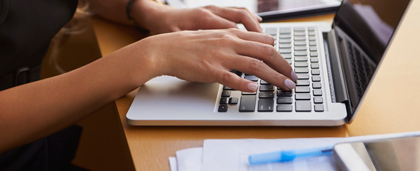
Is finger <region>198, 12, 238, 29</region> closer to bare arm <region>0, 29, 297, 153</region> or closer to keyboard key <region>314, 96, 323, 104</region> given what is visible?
bare arm <region>0, 29, 297, 153</region>

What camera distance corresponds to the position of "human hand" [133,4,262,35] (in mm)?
758

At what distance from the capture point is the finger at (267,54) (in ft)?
2.02

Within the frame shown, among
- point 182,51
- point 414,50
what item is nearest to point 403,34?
point 414,50

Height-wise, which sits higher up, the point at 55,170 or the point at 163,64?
the point at 163,64

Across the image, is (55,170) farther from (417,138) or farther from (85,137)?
(417,138)

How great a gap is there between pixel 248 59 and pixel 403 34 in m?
0.36

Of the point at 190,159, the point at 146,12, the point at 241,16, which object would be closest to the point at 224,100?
the point at 190,159

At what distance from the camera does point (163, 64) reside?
626mm

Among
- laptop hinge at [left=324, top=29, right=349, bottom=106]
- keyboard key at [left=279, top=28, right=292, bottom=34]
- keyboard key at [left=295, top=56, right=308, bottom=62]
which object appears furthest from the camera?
keyboard key at [left=279, top=28, right=292, bottom=34]

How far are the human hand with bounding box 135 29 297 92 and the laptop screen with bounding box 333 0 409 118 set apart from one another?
9cm

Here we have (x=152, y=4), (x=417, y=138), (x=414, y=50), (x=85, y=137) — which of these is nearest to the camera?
(x=417, y=138)

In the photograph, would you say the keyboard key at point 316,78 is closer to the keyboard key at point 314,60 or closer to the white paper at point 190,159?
the keyboard key at point 314,60

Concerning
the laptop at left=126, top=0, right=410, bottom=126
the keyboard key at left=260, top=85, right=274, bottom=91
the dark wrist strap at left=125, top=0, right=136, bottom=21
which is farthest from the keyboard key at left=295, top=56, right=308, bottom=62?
the dark wrist strap at left=125, top=0, right=136, bottom=21

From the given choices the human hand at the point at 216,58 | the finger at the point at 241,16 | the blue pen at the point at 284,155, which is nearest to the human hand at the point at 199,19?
the finger at the point at 241,16
